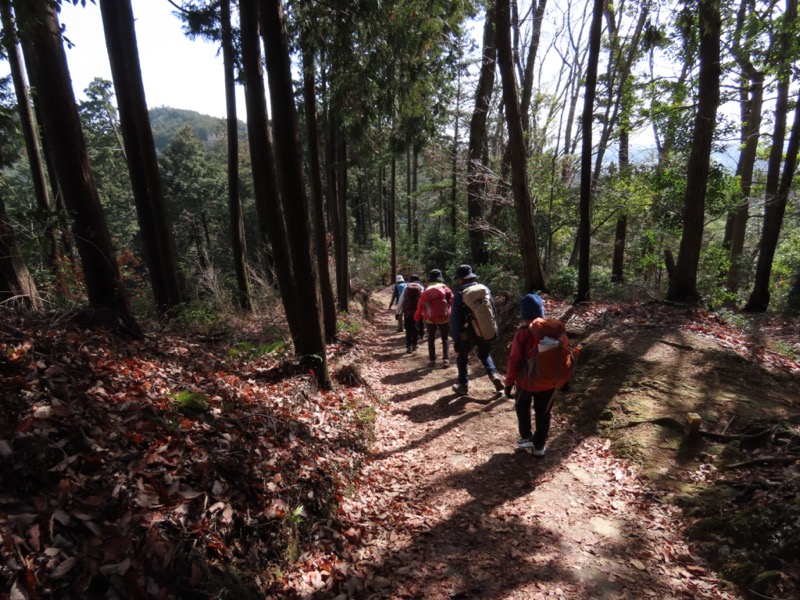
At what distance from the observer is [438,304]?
9047 mm

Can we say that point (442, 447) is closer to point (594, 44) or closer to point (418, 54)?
point (418, 54)

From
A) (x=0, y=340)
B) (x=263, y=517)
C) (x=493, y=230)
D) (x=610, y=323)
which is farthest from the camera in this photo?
(x=493, y=230)

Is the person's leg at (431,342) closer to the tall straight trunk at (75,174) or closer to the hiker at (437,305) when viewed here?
the hiker at (437,305)

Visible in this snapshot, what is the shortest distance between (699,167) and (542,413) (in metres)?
8.04

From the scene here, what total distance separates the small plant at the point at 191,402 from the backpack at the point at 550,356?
3660mm

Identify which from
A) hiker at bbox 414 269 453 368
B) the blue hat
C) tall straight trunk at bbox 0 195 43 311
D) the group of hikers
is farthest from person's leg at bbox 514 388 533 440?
tall straight trunk at bbox 0 195 43 311

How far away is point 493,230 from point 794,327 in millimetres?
8788

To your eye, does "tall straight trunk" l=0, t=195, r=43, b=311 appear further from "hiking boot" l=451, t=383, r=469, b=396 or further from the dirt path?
"hiking boot" l=451, t=383, r=469, b=396

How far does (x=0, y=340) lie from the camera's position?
350 cm

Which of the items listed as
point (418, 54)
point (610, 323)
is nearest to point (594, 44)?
point (418, 54)

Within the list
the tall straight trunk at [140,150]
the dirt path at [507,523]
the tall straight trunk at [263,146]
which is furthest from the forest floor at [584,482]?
the tall straight trunk at [140,150]

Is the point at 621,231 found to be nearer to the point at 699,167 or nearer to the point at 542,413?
the point at 699,167

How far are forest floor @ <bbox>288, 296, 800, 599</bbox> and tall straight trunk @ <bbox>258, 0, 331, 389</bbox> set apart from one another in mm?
1774

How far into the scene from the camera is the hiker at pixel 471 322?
689 centimetres
